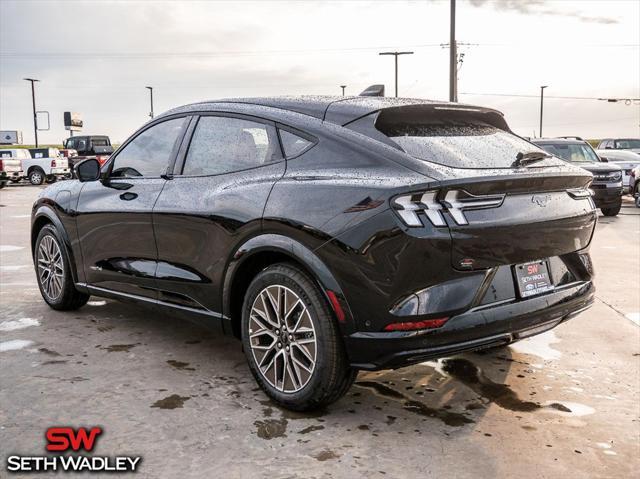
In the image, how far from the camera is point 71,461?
2990 millimetres

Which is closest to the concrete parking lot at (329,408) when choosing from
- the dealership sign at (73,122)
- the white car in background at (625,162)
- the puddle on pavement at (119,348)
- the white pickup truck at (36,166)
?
the puddle on pavement at (119,348)

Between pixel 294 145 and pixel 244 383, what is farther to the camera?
pixel 244 383

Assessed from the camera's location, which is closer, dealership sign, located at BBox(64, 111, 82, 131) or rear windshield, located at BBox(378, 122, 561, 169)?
rear windshield, located at BBox(378, 122, 561, 169)

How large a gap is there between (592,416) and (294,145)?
2.16 metres

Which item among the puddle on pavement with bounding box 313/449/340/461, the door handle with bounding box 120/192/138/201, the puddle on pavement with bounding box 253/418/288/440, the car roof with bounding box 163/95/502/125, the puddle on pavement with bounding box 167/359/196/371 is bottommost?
the puddle on pavement with bounding box 313/449/340/461

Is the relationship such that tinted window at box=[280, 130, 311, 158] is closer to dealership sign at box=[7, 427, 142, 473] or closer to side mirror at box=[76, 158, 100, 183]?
dealership sign at box=[7, 427, 142, 473]

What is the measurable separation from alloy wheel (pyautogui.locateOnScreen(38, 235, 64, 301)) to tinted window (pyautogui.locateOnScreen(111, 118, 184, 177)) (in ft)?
3.50

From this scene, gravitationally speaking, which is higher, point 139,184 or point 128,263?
point 139,184

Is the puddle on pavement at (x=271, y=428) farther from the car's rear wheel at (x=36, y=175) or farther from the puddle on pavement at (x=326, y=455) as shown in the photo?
the car's rear wheel at (x=36, y=175)

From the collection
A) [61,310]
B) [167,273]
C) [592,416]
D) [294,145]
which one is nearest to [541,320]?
[592,416]

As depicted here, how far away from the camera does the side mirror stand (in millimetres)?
5094

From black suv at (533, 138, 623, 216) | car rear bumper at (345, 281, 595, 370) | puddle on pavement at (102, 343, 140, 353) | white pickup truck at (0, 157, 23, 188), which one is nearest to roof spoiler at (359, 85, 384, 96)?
car rear bumper at (345, 281, 595, 370)

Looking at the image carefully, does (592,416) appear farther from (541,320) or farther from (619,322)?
(619,322)

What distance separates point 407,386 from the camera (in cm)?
392
